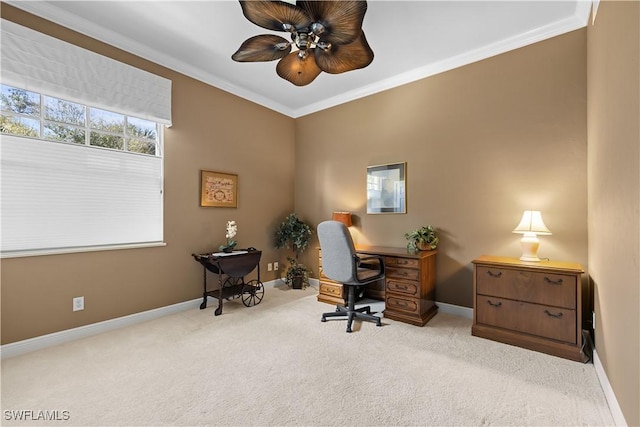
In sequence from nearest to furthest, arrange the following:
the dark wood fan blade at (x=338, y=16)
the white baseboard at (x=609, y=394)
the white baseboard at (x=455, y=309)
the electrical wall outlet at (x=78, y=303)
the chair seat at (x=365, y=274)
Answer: the white baseboard at (x=609, y=394)
the dark wood fan blade at (x=338, y=16)
the electrical wall outlet at (x=78, y=303)
the chair seat at (x=365, y=274)
the white baseboard at (x=455, y=309)

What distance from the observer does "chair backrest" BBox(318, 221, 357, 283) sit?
104 inches

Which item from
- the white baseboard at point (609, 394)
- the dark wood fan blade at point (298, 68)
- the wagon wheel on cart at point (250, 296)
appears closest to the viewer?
the white baseboard at point (609, 394)

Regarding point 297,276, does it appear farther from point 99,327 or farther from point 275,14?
point 275,14

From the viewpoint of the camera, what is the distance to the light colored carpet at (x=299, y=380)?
1.53 m

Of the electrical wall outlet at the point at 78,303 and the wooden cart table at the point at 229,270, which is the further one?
the wooden cart table at the point at 229,270

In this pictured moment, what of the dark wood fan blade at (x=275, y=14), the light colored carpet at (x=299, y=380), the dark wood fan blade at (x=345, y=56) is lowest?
the light colored carpet at (x=299, y=380)

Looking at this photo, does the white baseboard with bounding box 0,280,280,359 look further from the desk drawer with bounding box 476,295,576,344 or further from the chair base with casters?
the desk drawer with bounding box 476,295,576,344

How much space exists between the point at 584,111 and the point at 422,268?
198 centimetres

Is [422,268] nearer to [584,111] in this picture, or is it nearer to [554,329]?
[554,329]

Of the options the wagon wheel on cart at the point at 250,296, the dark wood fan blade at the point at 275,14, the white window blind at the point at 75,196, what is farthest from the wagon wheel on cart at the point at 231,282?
the dark wood fan blade at the point at 275,14

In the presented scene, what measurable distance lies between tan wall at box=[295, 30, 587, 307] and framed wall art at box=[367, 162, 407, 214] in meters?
0.09

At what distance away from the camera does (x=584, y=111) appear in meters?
2.42

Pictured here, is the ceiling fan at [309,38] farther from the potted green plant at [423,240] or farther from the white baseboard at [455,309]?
the white baseboard at [455,309]

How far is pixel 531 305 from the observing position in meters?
2.26
